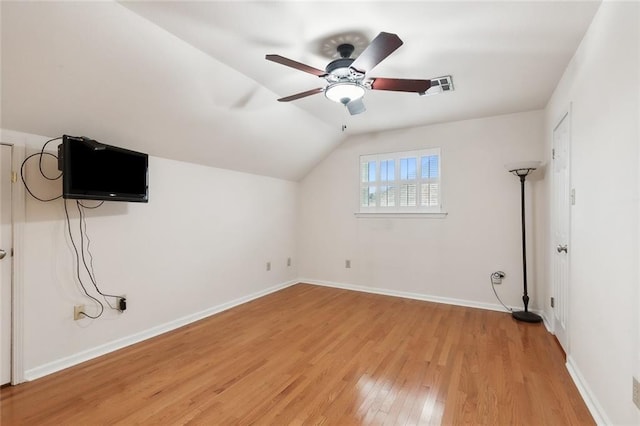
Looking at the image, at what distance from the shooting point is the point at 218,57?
2412mm

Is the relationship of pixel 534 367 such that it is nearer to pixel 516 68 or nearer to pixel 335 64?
pixel 516 68

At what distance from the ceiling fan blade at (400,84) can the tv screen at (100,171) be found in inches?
86.9

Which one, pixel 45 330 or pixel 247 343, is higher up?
pixel 45 330

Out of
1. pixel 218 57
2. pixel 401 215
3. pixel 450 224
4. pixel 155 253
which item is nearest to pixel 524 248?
pixel 450 224

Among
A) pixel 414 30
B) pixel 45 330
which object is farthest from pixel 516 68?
pixel 45 330

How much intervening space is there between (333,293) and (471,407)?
2785 millimetres

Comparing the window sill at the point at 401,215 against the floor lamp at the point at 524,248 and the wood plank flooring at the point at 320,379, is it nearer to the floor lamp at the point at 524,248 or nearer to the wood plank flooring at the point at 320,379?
the floor lamp at the point at 524,248

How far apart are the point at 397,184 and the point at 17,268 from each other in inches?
167

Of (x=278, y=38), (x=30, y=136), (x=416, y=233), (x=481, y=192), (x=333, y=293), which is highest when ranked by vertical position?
(x=278, y=38)

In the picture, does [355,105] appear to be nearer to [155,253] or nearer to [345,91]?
[345,91]

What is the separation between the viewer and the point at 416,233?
427 cm

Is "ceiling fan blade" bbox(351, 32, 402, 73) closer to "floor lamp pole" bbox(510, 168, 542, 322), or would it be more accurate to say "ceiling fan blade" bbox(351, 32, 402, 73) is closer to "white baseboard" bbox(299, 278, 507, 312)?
"floor lamp pole" bbox(510, 168, 542, 322)

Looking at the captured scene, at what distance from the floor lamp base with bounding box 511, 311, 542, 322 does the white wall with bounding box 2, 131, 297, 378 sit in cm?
332

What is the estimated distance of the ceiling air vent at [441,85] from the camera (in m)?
2.73
